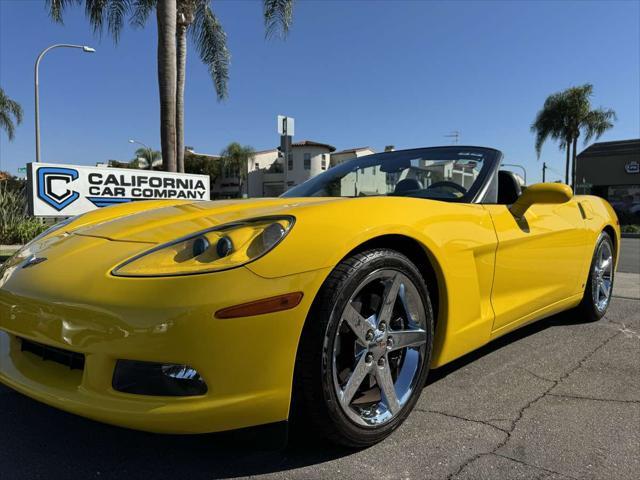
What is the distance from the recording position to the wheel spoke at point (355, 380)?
6.19 feet

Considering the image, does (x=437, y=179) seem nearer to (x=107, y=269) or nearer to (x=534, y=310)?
(x=534, y=310)

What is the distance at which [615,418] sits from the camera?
2328 mm

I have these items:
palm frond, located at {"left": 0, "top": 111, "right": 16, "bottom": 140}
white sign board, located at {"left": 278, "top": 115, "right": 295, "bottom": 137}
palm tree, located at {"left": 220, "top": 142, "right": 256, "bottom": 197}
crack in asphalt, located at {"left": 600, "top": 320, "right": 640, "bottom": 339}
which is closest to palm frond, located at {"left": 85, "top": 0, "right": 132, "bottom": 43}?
white sign board, located at {"left": 278, "top": 115, "right": 295, "bottom": 137}

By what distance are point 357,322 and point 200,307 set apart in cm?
65

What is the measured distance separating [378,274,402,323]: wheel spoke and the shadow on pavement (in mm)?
551

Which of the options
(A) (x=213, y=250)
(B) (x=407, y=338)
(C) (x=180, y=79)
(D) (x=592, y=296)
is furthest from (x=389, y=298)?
(C) (x=180, y=79)

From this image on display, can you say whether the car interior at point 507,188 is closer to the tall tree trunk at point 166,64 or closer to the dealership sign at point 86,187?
the dealership sign at point 86,187

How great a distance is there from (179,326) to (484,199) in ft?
6.27

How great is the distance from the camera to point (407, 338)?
213 cm

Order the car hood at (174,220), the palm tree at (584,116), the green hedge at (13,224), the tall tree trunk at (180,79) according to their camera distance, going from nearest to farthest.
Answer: the car hood at (174,220)
the green hedge at (13,224)
the tall tree trunk at (180,79)
the palm tree at (584,116)

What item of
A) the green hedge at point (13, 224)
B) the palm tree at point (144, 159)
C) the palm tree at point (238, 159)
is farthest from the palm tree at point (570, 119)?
the palm tree at point (144, 159)

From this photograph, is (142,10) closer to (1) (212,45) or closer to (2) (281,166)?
(1) (212,45)

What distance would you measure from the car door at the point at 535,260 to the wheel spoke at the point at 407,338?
0.62 meters

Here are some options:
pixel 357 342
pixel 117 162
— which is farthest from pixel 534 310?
pixel 117 162
